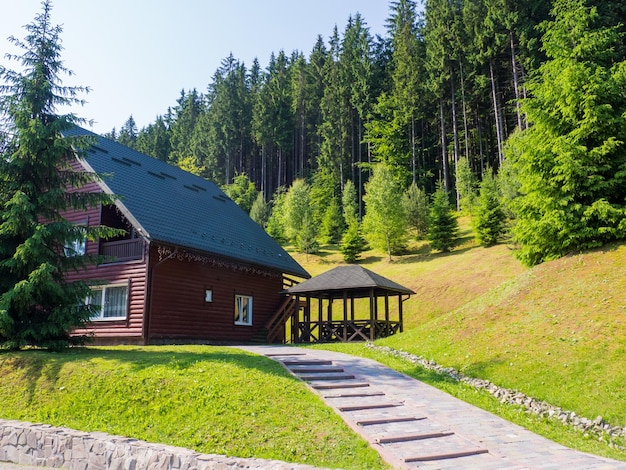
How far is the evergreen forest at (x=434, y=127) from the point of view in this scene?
15.4m

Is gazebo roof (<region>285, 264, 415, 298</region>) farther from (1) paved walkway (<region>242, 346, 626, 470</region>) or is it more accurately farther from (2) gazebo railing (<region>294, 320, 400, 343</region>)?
(1) paved walkway (<region>242, 346, 626, 470</region>)

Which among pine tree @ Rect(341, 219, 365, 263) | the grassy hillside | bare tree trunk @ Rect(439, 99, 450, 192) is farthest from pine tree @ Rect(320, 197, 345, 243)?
the grassy hillside

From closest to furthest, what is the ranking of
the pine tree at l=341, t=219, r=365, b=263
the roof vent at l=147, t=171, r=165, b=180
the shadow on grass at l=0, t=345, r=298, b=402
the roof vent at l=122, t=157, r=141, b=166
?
the shadow on grass at l=0, t=345, r=298, b=402 → the roof vent at l=122, t=157, r=141, b=166 → the roof vent at l=147, t=171, r=165, b=180 → the pine tree at l=341, t=219, r=365, b=263

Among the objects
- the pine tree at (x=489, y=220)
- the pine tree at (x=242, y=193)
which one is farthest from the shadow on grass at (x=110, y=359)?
the pine tree at (x=242, y=193)

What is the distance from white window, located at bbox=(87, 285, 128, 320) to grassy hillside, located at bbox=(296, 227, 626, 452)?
9.26 meters

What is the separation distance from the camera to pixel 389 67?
56438mm

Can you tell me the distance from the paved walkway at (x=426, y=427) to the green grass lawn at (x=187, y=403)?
0.42 meters

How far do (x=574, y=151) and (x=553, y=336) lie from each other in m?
6.46

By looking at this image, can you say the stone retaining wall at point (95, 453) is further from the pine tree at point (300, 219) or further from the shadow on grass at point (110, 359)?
the pine tree at point (300, 219)

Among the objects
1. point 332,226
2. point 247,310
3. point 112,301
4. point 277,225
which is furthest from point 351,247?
point 112,301

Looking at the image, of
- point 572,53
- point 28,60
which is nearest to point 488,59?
point 572,53

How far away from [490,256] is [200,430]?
2697cm

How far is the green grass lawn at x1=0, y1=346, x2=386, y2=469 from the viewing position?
6863mm

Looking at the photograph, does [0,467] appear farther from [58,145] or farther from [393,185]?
[393,185]
